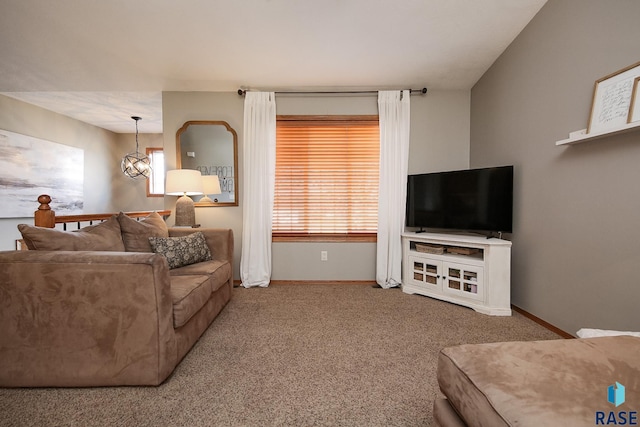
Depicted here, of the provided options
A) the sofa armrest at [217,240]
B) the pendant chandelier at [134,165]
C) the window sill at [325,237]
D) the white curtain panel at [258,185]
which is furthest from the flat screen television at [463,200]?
the pendant chandelier at [134,165]

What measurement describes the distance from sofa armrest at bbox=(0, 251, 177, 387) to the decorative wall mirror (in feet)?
6.58

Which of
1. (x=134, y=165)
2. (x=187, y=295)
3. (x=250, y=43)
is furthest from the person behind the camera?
(x=134, y=165)

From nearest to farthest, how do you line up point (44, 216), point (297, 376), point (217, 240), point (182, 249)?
point (297, 376), point (44, 216), point (182, 249), point (217, 240)

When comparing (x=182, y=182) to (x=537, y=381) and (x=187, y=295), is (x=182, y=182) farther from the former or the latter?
(x=537, y=381)

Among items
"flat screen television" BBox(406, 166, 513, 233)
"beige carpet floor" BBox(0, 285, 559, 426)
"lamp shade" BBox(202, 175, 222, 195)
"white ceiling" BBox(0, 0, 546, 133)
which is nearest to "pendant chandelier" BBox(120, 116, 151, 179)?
"white ceiling" BBox(0, 0, 546, 133)

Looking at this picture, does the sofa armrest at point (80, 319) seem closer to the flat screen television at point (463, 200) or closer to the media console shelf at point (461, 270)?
the media console shelf at point (461, 270)

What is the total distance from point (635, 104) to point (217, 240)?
10.2 ft

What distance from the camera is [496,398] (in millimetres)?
724

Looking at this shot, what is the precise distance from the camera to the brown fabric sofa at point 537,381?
0.65 m

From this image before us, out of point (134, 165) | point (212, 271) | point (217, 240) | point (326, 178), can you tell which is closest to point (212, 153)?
point (217, 240)

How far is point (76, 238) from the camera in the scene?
165 centimetres

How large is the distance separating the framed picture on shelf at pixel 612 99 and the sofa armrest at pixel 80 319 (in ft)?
9.05

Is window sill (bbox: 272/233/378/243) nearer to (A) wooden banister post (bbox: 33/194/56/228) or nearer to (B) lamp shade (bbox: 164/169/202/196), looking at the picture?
(B) lamp shade (bbox: 164/169/202/196)

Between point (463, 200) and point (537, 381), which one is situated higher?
point (463, 200)
